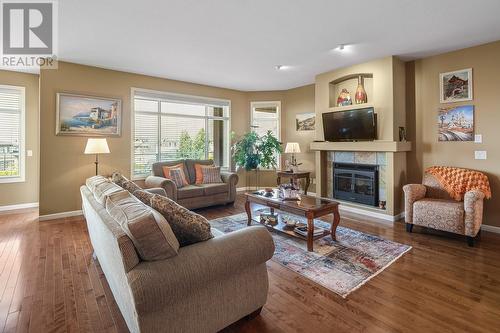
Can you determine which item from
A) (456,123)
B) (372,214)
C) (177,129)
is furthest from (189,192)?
(456,123)

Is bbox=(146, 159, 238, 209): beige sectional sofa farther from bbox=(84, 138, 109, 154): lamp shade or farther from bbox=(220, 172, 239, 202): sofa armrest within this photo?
bbox=(84, 138, 109, 154): lamp shade

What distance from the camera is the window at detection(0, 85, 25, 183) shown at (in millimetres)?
4871

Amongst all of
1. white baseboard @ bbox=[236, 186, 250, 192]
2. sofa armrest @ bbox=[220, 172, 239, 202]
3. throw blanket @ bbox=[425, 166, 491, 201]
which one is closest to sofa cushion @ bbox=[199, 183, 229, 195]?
sofa armrest @ bbox=[220, 172, 239, 202]

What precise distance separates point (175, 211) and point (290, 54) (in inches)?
137

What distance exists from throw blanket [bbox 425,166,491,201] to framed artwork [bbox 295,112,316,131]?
284cm

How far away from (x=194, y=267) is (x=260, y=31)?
9.97ft

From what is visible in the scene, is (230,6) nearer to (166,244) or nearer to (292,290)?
(166,244)

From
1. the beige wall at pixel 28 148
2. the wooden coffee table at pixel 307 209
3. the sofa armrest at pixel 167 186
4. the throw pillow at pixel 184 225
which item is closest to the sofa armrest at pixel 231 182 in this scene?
the sofa armrest at pixel 167 186

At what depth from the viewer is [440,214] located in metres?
3.36

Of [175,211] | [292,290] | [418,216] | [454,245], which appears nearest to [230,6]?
[175,211]

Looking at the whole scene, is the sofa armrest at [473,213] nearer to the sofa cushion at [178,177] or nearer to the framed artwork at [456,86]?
the framed artwork at [456,86]

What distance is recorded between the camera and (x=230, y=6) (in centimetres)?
276

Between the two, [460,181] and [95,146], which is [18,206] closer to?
[95,146]

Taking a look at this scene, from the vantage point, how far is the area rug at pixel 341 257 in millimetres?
→ 2389
